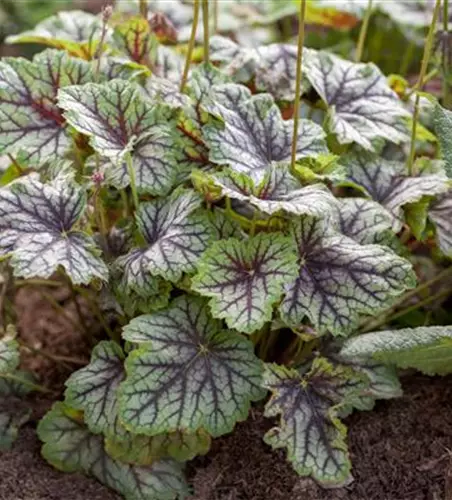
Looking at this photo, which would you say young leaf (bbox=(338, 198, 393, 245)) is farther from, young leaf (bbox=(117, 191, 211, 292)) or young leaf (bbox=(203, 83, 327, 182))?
young leaf (bbox=(117, 191, 211, 292))

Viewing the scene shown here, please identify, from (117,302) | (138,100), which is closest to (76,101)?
(138,100)

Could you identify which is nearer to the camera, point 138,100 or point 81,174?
point 138,100

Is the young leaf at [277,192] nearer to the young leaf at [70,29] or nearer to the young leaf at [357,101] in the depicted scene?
the young leaf at [357,101]

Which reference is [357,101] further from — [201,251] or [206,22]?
[201,251]

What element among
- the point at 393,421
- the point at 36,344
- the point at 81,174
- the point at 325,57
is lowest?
the point at 36,344

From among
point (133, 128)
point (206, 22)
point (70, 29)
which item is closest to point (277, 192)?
point (133, 128)

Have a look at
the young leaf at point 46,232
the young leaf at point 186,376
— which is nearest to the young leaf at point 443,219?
the young leaf at point 186,376

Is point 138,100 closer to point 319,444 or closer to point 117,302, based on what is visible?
point 117,302

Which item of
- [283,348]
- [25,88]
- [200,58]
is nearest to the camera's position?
[25,88]
